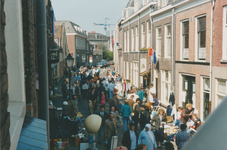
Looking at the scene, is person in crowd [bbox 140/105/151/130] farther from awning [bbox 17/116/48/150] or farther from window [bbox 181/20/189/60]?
awning [bbox 17/116/48/150]

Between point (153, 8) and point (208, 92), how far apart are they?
11076 millimetres

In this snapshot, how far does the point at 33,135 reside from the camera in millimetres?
4094

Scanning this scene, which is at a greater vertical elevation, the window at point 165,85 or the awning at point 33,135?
the awning at point 33,135

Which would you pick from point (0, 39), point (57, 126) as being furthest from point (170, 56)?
point (0, 39)

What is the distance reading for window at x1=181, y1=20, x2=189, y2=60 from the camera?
50.2 ft

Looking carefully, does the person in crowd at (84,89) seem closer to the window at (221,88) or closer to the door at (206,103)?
the door at (206,103)

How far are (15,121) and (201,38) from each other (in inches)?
483

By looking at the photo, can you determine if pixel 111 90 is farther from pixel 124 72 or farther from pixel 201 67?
pixel 124 72

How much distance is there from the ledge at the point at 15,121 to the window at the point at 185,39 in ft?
42.0

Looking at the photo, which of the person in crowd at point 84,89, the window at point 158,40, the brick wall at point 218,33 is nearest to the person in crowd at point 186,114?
the brick wall at point 218,33

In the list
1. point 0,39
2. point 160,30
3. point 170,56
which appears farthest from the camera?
point 160,30

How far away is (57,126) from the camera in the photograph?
11125 millimetres

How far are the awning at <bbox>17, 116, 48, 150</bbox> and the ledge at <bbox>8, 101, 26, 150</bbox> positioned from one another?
0.81 feet

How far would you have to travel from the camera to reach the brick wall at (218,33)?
11719 millimetres
